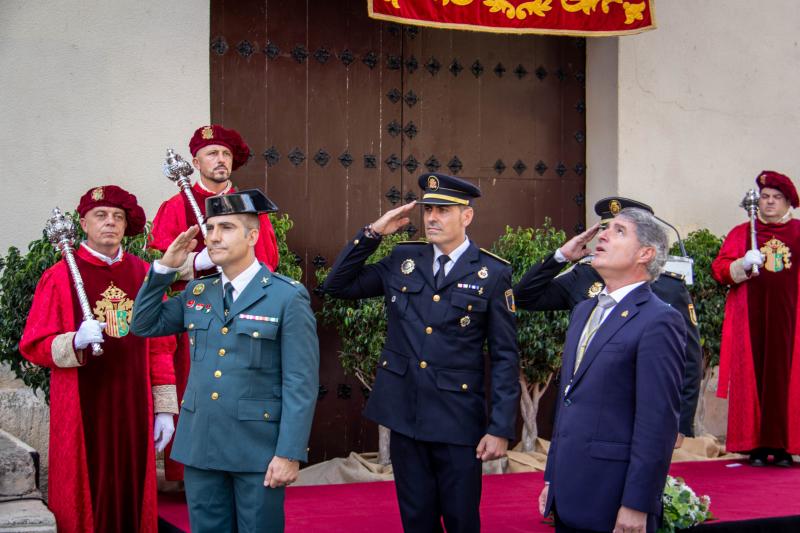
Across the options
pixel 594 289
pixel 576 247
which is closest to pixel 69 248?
pixel 576 247

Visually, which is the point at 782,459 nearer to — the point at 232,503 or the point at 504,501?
the point at 504,501

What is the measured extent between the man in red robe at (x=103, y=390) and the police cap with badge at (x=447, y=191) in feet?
5.11

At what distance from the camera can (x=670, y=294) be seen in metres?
5.56

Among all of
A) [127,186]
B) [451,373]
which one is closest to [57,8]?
[127,186]

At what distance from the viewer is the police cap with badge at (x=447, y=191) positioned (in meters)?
4.72

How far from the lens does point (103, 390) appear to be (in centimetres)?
520

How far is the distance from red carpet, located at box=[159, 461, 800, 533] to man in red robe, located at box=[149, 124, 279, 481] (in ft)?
2.52

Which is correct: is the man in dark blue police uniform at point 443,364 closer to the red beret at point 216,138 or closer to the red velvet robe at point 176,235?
the red velvet robe at point 176,235

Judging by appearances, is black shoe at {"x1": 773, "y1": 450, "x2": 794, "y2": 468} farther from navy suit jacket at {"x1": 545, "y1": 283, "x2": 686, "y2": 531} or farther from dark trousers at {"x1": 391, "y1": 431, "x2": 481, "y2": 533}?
navy suit jacket at {"x1": 545, "y1": 283, "x2": 686, "y2": 531}

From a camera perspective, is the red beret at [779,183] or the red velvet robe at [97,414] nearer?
the red velvet robe at [97,414]

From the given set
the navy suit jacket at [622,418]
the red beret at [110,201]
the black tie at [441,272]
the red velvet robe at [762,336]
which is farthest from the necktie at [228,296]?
the red velvet robe at [762,336]

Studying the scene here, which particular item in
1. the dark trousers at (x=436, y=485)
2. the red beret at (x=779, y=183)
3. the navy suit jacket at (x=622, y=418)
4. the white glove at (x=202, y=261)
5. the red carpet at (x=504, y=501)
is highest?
the red beret at (x=779, y=183)

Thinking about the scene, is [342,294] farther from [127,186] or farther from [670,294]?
[127,186]

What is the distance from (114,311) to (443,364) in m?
1.68
